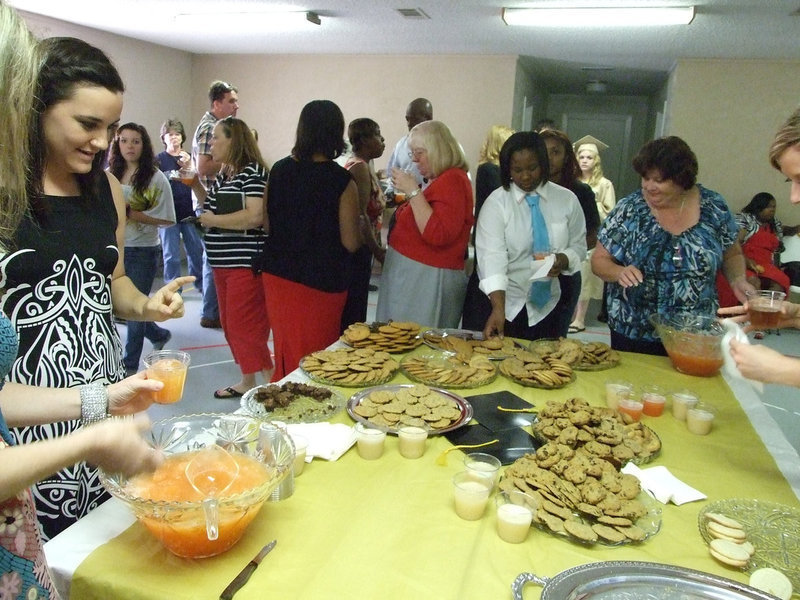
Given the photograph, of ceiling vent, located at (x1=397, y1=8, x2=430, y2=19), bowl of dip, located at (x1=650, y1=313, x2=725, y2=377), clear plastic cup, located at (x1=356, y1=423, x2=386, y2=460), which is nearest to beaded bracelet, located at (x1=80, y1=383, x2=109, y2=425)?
clear plastic cup, located at (x1=356, y1=423, x2=386, y2=460)

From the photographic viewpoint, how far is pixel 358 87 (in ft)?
23.2

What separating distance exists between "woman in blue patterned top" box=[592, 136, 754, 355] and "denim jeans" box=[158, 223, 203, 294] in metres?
4.09

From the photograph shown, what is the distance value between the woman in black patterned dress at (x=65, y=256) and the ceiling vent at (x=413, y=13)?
3.93 m

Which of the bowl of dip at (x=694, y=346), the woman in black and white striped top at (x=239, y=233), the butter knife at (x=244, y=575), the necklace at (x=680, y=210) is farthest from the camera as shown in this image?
the woman in black and white striped top at (x=239, y=233)

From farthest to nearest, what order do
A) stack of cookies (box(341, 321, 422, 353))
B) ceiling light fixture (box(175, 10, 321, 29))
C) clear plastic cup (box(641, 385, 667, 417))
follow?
ceiling light fixture (box(175, 10, 321, 29)) < stack of cookies (box(341, 321, 422, 353)) < clear plastic cup (box(641, 385, 667, 417))

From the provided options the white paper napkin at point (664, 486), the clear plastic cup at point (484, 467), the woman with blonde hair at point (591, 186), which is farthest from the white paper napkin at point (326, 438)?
the woman with blonde hair at point (591, 186)

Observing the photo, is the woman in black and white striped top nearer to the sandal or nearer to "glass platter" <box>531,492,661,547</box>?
the sandal

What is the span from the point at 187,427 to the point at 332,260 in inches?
61.2

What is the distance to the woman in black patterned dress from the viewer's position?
122 centimetres

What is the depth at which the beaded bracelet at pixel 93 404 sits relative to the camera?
1083 mm

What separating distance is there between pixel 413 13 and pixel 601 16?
57.8 inches

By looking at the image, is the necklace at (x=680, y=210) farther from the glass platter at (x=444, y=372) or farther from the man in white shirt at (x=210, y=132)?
the man in white shirt at (x=210, y=132)

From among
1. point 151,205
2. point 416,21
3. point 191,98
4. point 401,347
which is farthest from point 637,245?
point 191,98

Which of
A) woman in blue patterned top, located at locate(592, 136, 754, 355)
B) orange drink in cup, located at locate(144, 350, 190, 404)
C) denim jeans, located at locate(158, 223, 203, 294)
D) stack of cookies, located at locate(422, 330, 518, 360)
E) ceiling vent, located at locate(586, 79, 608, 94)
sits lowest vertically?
denim jeans, located at locate(158, 223, 203, 294)
